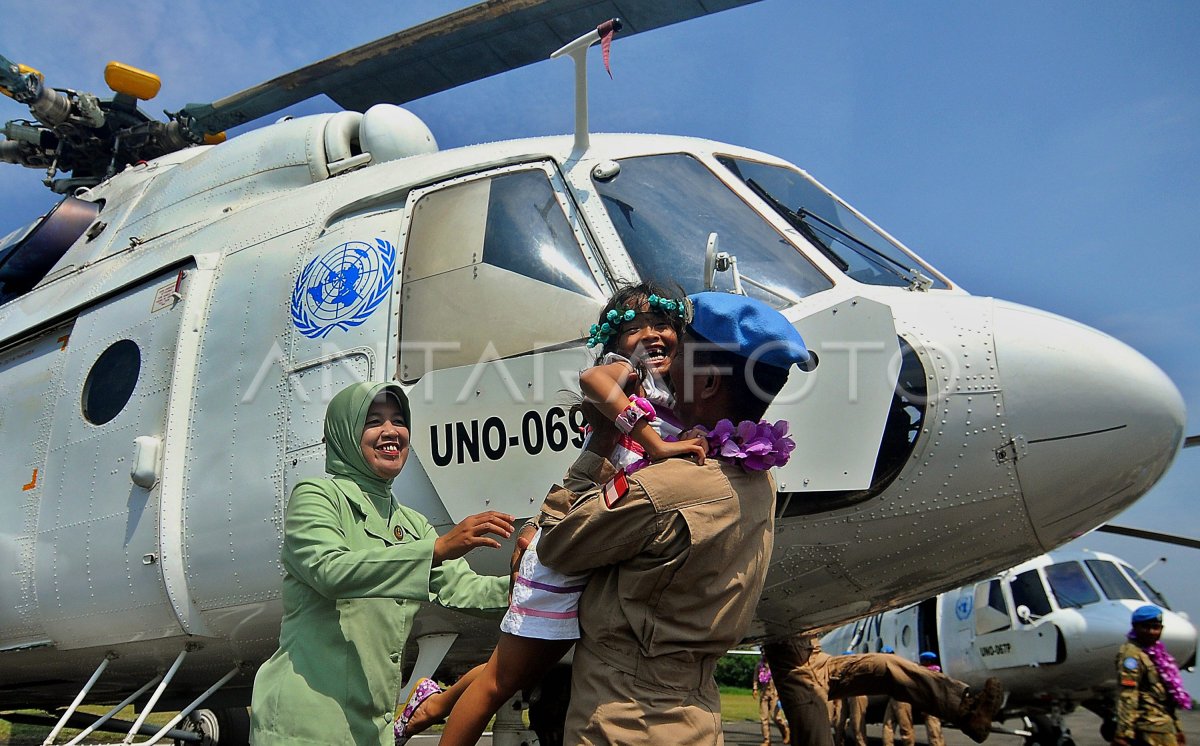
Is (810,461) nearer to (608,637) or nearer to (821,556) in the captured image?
(821,556)

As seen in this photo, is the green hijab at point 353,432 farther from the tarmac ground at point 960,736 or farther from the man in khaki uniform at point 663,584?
the tarmac ground at point 960,736

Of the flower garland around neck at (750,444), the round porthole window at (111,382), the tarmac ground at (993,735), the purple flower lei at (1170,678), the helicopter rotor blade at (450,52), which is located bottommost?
the tarmac ground at (993,735)

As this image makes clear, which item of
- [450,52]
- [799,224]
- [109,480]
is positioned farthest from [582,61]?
[109,480]

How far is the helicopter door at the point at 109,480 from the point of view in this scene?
4.42 m

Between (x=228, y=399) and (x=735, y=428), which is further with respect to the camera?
(x=228, y=399)

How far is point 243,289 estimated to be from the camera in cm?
466

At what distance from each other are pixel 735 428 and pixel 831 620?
222 cm

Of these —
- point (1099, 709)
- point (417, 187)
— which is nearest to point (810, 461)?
point (417, 187)

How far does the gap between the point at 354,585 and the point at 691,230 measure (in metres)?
2.17

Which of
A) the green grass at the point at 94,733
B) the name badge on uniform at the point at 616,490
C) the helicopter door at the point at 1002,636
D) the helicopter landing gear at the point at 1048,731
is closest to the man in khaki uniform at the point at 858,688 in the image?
the green grass at the point at 94,733

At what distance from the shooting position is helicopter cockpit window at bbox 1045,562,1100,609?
12.5 meters

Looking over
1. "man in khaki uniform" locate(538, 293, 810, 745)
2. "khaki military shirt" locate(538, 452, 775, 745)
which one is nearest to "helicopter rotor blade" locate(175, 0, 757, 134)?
"man in khaki uniform" locate(538, 293, 810, 745)

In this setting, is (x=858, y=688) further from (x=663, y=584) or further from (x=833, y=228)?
(x=663, y=584)

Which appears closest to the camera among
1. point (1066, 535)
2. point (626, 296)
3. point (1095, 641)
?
point (626, 296)
